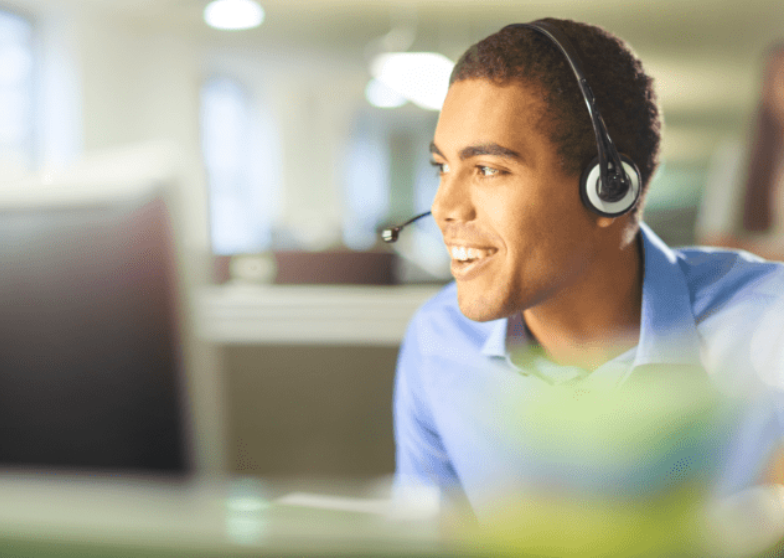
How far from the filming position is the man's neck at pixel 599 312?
0.69 metres

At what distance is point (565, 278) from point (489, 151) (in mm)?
154

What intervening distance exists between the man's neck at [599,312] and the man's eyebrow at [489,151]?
16 cm

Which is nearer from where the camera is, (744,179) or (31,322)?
(31,322)

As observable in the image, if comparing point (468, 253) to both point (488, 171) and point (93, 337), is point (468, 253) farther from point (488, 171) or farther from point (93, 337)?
point (93, 337)

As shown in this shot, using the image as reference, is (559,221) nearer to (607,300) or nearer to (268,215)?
(607,300)

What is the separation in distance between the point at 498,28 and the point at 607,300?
0.29 metres

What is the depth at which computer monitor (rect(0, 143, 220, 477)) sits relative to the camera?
0.49 metres

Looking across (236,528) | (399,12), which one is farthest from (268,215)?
(236,528)

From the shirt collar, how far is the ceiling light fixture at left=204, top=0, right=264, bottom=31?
14.4ft

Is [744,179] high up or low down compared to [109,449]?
up

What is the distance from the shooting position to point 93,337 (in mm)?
504

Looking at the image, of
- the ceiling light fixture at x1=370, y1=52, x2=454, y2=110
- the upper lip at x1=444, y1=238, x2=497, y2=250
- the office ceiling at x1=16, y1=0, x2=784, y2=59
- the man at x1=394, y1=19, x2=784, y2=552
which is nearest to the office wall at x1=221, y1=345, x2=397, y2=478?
the man at x1=394, y1=19, x2=784, y2=552

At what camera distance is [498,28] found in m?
0.65

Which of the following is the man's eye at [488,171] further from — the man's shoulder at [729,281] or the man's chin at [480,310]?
the man's shoulder at [729,281]
